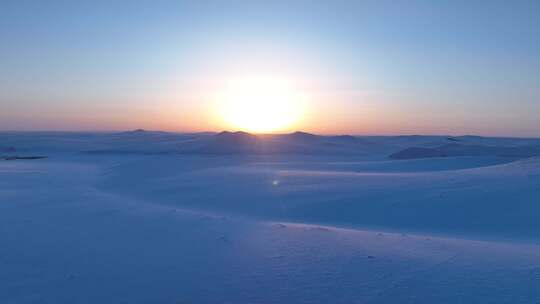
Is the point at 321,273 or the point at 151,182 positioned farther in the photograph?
the point at 151,182

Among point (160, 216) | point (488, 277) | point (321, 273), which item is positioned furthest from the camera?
point (160, 216)

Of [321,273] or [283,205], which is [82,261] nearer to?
[321,273]

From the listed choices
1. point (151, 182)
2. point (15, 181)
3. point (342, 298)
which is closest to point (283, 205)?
point (342, 298)

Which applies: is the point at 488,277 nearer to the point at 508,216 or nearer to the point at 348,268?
the point at 348,268

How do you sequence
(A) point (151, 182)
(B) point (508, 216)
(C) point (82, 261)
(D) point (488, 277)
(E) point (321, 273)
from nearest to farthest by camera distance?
(D) point (488, 277) → (E) point (321, 273) → (C) point (82, 261) → (B) point (508, 216) → (A) point (151, 182)

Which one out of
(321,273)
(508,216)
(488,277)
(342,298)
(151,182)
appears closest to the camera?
(342,298)

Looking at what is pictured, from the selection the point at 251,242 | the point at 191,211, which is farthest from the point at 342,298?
the point at 191,211
